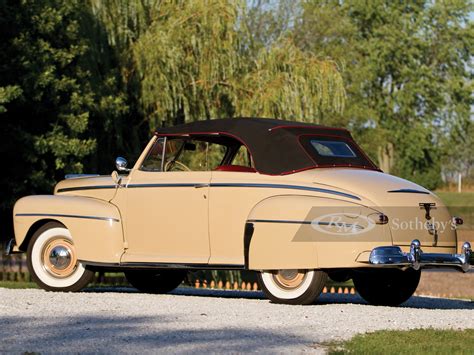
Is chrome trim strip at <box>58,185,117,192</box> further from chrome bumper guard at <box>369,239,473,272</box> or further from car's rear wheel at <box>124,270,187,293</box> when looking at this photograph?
chrome bumper guard at <box>369,239,473,272</box>

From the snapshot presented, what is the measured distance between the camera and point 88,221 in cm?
1250

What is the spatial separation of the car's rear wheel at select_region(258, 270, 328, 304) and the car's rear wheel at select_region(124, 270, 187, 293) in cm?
249

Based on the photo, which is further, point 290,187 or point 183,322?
point 290,187

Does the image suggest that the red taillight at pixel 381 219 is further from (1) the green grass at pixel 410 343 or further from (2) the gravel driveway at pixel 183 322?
(1) the green grass at pixel 410 343

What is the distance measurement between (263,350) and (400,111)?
204 ft

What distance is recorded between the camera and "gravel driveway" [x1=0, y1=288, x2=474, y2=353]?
7.90 m

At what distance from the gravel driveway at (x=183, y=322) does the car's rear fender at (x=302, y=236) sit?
48 cm

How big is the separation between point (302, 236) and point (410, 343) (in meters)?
2.78

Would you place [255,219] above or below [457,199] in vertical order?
above

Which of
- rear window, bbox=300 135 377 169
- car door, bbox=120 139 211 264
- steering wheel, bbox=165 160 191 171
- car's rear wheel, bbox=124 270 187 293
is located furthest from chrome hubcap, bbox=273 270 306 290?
car's rear wheel, bbox=124 270 187 293

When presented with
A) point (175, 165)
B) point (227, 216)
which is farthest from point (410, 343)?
point (175, 165)

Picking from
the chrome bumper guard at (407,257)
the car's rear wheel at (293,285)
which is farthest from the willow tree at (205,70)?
the chrome bumper guard at (407,257)

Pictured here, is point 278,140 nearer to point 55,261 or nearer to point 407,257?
point 407,257

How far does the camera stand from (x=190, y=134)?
1261 cm
